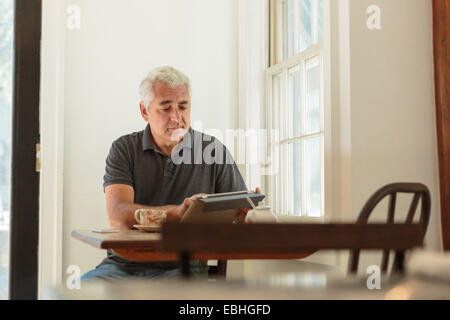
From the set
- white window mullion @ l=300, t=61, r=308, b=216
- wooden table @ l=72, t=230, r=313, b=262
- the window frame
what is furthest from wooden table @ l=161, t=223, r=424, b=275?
white window mullion @ l=300, t=61, r=308, b=216

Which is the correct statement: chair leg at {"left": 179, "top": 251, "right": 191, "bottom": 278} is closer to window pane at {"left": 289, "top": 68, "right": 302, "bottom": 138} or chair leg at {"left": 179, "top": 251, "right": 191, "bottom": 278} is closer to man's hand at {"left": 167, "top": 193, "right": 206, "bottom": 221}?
man's hand at {"left": 167, "top": 193, "right": 206, "bottom": 221}

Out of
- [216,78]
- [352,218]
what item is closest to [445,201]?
[352,218]

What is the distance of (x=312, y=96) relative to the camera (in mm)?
2789

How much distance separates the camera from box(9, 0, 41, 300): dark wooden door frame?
2.93 metres

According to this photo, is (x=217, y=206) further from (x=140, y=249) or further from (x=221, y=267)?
(x=221, y=267)

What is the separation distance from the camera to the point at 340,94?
2.29 meters

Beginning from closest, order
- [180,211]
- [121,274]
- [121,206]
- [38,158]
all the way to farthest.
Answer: [180,211] < [121,274] < [121,206] < [38,158]

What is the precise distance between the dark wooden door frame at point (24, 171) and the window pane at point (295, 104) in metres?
1.36

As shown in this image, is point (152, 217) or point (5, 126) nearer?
point (152, 217)

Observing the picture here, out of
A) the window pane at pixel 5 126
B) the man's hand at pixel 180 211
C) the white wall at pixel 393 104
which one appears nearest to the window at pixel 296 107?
the white wall at pixel 393 104

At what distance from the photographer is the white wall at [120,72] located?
3025mm

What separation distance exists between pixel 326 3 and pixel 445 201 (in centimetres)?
95

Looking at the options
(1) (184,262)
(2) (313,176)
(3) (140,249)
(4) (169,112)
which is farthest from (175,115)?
(1) (184,262)

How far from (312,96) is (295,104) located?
0.21 m
